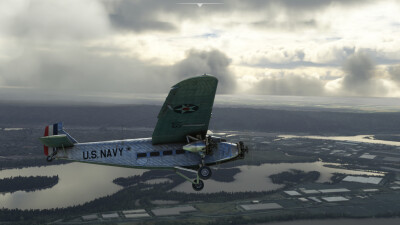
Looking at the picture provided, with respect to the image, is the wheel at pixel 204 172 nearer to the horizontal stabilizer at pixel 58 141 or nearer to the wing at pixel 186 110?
the wing at pixel 186 110

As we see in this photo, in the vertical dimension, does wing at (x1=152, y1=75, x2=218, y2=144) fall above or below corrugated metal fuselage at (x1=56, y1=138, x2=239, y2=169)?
above

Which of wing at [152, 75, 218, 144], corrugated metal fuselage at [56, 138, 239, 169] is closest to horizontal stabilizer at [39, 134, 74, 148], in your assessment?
corrugated metal fuselage at [56, 138, 239, 169]

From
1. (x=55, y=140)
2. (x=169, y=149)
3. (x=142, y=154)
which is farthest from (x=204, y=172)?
(x=55, y=140)

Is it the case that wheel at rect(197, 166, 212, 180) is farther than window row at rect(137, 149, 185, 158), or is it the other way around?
window row at rect(137, 149, 185, 158)

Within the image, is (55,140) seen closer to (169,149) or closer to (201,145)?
(169,149)

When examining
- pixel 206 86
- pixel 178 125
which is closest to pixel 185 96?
pixel 206 86

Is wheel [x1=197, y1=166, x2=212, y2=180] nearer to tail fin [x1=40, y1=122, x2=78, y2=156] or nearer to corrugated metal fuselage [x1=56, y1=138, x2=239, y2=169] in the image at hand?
corrugated metal fuselage [x1=56, y1=138, x2=239, y2=169]

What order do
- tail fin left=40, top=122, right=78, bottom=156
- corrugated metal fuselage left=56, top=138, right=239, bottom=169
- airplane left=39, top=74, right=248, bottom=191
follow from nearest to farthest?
airplane left=39, top=74, right=248, bottom=191, corrugated metal fuselage left=56, top=138, right=239, bottom=169, tail fin left=40, top=122, right=78, bottom=156

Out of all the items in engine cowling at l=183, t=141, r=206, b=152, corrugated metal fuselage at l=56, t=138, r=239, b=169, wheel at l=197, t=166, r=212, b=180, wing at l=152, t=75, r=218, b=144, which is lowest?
wheel at l=197, t=166, r=212, b=180
